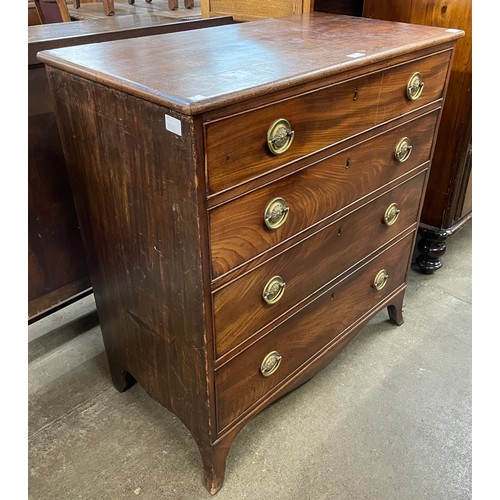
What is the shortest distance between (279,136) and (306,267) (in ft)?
1.25

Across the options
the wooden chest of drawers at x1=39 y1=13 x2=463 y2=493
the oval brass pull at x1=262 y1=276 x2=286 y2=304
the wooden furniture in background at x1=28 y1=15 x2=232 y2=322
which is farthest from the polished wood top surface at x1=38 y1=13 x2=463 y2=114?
the oval brass pull at x1=262 y1=276 x2=286 y2=304

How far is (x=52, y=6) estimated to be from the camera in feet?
10.4

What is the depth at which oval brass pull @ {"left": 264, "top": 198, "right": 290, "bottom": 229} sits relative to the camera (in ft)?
3.23

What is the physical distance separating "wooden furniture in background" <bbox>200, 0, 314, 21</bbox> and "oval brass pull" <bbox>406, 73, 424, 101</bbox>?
0.51 m

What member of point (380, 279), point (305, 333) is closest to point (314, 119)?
point (305, 333)

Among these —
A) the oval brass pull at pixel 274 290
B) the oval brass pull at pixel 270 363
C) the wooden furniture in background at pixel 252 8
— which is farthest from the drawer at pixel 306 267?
the wooden furniture in background at pixel 252 8

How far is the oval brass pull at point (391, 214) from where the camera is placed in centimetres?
141

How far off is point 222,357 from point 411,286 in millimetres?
1212

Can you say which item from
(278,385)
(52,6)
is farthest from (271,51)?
(52,6)

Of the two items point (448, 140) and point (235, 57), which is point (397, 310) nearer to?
point (448, 140)

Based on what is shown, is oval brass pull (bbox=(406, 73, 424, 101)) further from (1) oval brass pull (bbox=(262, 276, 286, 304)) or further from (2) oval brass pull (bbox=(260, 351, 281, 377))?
(2) oval brass pull (bbox=(260, 351, 281, 377))

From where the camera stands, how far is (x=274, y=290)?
3.65 ft

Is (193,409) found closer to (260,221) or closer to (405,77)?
(260,221)

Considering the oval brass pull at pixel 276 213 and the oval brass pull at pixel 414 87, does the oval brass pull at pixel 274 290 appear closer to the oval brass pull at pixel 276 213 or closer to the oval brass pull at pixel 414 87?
the oval brass pull at pixel 276 213
